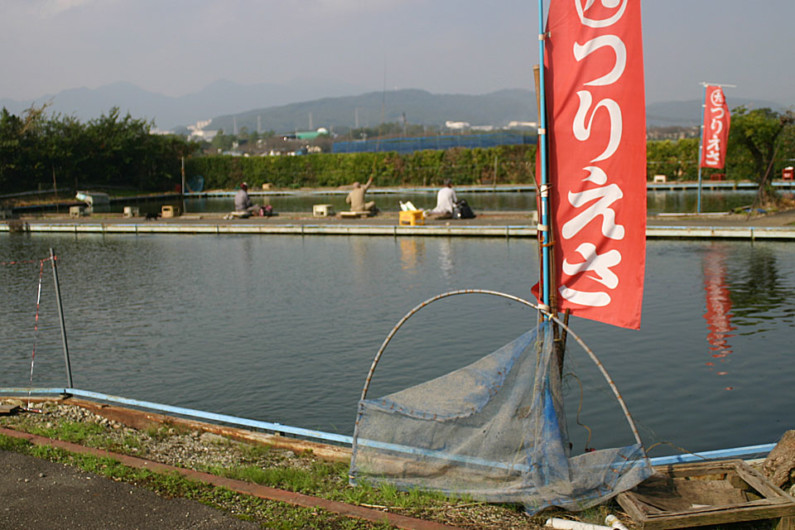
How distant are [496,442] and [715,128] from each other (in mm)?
21957

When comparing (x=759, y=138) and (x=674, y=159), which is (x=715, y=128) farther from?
(x=674, y=159)

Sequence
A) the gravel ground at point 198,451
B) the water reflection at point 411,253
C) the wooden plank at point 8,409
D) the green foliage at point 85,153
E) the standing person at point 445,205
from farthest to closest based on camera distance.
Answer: the green foliage at point 85,153
the standing person at point 445,205
the water reflection at point 411,253
the wooden plank at point 8,409
the gravel ground at point 198,451

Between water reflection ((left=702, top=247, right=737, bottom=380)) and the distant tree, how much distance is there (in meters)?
8.45

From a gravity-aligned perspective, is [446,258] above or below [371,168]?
below

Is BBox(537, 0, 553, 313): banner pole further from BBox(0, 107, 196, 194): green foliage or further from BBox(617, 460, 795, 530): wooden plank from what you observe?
BBox(0, 107, 196, 194): green foliage

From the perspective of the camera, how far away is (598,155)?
530 centimetres

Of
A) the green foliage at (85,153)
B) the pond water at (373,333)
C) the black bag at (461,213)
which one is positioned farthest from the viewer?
the green foliage at (85,153)

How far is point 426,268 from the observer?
19.1 m

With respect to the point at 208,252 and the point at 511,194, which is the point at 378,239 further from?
the point at 511,194

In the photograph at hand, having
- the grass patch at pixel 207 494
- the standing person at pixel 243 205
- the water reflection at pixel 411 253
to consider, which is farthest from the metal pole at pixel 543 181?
the standing person at pixel 243 205

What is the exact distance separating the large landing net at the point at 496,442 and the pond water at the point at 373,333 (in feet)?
3.11

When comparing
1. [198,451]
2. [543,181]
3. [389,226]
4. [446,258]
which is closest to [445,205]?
[389,226]

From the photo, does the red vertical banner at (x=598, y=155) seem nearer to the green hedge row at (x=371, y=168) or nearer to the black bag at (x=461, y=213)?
the black bag at (x=461, y=213)

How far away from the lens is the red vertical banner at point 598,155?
518 cm
